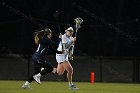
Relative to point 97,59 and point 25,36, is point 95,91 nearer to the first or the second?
point 97,59

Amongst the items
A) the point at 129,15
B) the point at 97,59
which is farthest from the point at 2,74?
the point at 129,15

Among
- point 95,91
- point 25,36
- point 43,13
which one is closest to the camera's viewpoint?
point 95,91

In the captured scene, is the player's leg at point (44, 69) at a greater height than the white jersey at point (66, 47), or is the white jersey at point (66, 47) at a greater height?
the white jersey at point (66, 47)

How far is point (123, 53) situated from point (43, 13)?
5210mm

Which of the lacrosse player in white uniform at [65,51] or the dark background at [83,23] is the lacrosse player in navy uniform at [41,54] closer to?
the lacrosse player in white uniform at [65,51]

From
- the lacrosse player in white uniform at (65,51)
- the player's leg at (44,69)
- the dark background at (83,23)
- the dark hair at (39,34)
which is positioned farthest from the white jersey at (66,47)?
the dark background at (83,23)

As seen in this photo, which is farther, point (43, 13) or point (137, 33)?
point (43, 13)

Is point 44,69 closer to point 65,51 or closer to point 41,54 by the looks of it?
point 41,54

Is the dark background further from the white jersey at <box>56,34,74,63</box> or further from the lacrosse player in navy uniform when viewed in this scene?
the lacrosse player in navy uniform

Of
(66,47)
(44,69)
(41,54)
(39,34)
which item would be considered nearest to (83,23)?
(66,47)

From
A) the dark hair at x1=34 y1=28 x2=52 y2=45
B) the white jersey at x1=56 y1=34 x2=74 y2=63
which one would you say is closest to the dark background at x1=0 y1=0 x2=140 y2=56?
the white jersey at x1=56 y1=34 x2=74 y2=63

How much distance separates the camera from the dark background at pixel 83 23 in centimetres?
3247

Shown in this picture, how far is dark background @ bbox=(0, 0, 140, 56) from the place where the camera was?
3247 centimetres

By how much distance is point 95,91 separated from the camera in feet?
71.6
